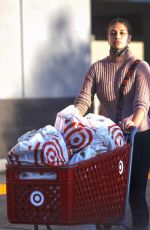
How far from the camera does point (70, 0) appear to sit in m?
13.4

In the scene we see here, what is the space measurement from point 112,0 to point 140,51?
2.65 meters

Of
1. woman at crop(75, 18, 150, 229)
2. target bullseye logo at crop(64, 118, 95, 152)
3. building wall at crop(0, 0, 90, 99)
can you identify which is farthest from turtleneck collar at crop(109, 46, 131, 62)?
building wall at crop(0, 0, 90, 99)

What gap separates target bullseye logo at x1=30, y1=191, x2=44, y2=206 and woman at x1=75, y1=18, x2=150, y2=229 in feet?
3.34

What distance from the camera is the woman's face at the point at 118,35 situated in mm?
5828

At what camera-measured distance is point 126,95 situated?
234 inches

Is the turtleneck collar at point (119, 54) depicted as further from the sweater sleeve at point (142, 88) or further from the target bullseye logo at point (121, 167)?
the target bullseye logo at point (121, 167)

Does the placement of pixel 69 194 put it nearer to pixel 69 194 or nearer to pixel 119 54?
pixel 69 194

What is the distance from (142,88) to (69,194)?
134 centimetres

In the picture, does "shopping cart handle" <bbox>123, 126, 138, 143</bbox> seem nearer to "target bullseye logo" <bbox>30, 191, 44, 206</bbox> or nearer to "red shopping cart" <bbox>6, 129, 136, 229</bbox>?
"red shopping cart" <bbox>6, 129, 136, 229</bbox>

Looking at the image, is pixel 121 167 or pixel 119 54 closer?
pixel 121 167

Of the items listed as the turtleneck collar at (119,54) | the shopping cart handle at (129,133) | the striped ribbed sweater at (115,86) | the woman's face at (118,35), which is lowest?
the shopping cart handle at (129,133)

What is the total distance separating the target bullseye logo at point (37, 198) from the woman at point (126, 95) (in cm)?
102

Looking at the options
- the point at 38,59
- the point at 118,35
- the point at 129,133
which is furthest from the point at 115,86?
the point at 38,59

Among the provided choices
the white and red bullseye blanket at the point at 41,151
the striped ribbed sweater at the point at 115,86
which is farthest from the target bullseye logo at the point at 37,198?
the striped ribbed sweater at the point at 115,86
